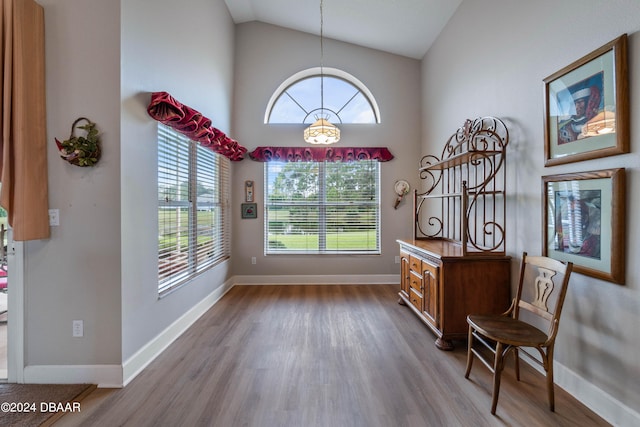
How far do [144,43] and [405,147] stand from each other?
372 cm

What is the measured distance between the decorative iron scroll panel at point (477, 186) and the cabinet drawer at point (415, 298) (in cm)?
72

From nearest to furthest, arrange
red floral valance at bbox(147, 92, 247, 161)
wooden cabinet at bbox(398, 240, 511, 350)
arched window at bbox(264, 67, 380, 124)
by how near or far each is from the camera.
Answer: red floral valance at bbox(147, 92, 247, 161) → wooden cabinet at bbox(398, 240, 511, 350) → arched window at bbox(264, 67, 380, 124)

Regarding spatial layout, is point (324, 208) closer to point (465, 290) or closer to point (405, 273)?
point (405, 273)

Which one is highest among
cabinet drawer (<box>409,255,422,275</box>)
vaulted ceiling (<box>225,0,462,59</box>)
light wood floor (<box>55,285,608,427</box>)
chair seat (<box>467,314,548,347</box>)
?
vaulted ceiling (<box>225,0,462,59</box>)

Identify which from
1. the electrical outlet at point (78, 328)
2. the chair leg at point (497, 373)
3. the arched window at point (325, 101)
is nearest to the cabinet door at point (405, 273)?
the chair leg at point (497, 373)

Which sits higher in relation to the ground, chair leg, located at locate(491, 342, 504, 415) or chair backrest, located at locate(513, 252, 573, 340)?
chair backrest, located at locate(513, 252, 573, 340)

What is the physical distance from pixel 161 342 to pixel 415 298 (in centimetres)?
259

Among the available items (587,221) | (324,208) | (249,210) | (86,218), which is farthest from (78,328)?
(587,221)

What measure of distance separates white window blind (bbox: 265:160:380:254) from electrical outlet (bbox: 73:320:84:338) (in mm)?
2670

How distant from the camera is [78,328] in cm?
189

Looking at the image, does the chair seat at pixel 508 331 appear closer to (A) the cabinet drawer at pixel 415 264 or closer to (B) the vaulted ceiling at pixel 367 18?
(A) the cabinet drawer at pixel 415 264

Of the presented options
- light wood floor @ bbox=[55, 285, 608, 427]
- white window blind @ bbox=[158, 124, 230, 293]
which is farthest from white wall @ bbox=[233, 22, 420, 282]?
light wood floor @ bbox=[55, 285, 608, 427]

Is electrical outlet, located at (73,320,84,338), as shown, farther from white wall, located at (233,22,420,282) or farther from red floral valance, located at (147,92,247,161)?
white wall, located at (233,22,420,282)

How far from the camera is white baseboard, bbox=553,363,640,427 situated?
1.46 m
